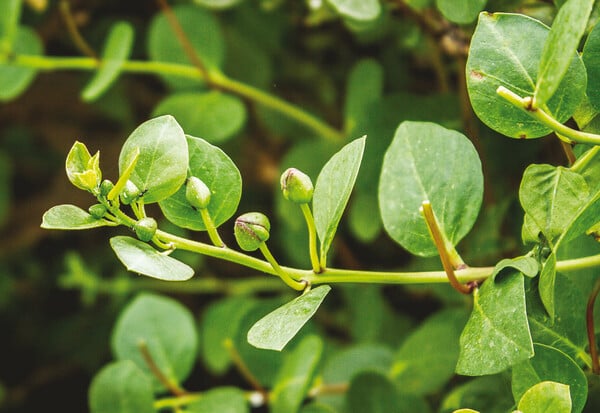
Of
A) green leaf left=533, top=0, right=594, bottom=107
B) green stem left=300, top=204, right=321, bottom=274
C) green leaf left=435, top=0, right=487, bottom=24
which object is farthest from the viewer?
green leaf left=435, top=0, right=487, bottom=24

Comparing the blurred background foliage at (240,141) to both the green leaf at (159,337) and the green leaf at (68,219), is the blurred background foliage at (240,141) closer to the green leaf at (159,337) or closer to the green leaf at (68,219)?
the green leaf at (159,337)

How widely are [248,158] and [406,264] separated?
0.39 metres

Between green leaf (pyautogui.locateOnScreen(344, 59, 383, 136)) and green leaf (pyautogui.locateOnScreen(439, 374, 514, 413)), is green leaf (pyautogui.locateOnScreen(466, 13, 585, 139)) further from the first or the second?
green leaf (pyautogui.locateOnScreen(344, 59, 383, 136))

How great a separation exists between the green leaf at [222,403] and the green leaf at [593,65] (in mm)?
414

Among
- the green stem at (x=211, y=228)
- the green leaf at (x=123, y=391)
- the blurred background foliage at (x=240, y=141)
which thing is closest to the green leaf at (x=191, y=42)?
the blurred background foliage at (x=240, y=141)

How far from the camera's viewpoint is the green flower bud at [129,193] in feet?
1.47

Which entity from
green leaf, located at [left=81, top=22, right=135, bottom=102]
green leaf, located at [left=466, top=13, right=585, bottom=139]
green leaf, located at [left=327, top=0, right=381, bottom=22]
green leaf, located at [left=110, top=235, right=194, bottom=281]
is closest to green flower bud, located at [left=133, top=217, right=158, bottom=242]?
green leaf, located at [left=110, top=235, right=194, bottom=281]

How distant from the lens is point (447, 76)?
892 mm

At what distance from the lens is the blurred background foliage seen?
2.67ft

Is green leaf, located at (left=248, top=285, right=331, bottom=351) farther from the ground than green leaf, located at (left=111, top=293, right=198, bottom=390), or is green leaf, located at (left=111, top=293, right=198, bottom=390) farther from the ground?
green leaf, located at (left=248, top=285, right=331, bottom=351)

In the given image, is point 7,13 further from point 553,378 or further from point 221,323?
point 553,378

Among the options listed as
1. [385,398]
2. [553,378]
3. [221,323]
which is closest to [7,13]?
[221,323]

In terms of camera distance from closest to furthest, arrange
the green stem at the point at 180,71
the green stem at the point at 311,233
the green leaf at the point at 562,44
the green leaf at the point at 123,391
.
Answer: the green leaf at the point at 562,44 < the green stem at the point at 311,233 < the green leaf at the point at 123,391 < the green stem at the point at 180,71

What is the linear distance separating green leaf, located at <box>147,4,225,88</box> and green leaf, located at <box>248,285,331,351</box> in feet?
1.89
